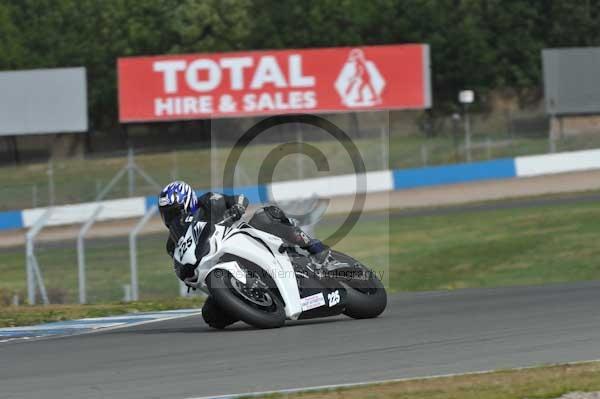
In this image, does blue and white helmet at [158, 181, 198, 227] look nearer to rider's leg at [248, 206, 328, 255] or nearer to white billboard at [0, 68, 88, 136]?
rider's leg at [248, 206, 328, 255]

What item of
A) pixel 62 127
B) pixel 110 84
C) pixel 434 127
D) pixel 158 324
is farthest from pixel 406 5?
pixel 158 324

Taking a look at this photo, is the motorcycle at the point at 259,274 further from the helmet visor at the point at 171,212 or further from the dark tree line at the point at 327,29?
the dark tree line at the point at 327,29

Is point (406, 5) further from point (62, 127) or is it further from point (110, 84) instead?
point (62, 127)

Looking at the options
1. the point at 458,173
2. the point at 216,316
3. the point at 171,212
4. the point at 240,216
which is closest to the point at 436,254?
the point at 458,173

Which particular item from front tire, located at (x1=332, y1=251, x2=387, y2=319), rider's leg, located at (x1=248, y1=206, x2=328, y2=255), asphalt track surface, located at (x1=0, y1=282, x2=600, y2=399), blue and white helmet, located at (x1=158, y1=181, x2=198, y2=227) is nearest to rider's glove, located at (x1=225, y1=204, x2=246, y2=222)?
rider's leg, located at (x1=248, y1=206, x2=328, y2=255)

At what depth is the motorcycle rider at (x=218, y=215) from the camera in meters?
11.1

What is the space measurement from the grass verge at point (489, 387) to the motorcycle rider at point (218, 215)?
312 centimetres

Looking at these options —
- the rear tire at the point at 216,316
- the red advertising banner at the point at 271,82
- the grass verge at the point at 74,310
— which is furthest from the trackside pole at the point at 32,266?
the red advertising banner at the point at 271,82

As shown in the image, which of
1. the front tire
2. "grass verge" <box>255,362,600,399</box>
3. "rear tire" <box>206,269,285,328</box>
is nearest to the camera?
"grass verge" <box>255,362,600,399</box>

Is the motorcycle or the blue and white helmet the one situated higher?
the blue and white helmet

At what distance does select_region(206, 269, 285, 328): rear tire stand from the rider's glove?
1.75 ft

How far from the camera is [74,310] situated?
15516mm

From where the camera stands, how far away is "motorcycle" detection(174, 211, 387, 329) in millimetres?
11000

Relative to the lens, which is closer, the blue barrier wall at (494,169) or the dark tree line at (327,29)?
the blue barrier wall at (494,169)
